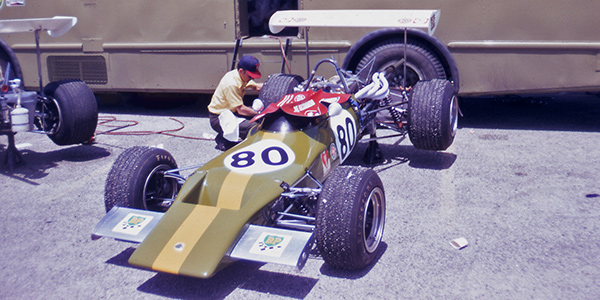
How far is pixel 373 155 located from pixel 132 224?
136 inches

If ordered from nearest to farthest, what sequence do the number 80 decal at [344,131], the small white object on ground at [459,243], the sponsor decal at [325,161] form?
1. the small white object on ground at [459,243]
2. the sponsor decal at [325,161]
3. the number 80 decal at [344,131]

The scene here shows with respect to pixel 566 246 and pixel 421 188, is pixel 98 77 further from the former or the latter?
pixel 566 246

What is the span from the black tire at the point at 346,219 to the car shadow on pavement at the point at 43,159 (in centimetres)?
387

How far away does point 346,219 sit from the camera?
3.66 meters

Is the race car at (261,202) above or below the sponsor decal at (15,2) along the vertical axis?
below

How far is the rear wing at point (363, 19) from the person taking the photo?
607cm

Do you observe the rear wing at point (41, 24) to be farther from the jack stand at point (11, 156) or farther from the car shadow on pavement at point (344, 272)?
the car shadow on pavement at point (344, 272)

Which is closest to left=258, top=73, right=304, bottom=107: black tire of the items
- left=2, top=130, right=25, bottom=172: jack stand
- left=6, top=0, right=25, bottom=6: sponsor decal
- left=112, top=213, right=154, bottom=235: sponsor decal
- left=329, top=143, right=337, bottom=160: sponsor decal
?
left=329, top=143, right=337, bottom=160: sponsor decal

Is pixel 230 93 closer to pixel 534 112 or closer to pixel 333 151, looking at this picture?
pixel 333 151

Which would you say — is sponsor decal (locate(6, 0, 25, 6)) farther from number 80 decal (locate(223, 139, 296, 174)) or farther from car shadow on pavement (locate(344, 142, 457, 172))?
number 80 decal (locate(223, 139, 296, 174))

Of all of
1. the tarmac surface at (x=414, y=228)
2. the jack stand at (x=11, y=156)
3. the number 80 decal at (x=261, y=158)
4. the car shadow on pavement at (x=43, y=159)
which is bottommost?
the tarmac surface at (x=414, y=228)

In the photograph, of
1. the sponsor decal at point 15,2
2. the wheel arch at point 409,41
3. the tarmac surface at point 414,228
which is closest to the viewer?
the tarmac surface at point 414,228

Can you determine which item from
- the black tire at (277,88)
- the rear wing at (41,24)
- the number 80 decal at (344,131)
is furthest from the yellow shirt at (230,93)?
the rear wing at (41,24)

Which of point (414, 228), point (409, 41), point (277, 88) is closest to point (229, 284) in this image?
point (414, 228)
